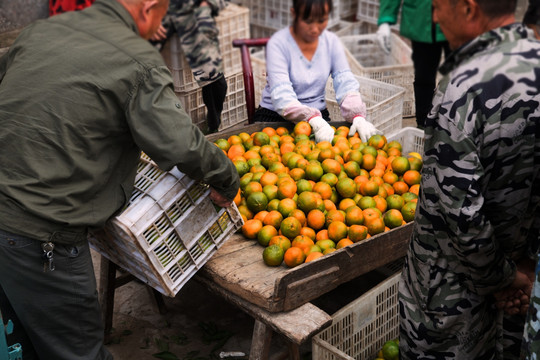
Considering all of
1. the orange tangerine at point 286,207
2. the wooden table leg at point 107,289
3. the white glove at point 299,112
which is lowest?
the wooden table leg at point 107,289

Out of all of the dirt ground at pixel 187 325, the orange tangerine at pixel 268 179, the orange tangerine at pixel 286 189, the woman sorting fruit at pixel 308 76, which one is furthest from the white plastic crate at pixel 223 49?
the orange tangerine at pixel 286 189

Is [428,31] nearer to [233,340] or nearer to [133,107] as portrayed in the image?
[233,340]

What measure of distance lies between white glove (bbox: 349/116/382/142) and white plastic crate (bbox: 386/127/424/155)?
0.78 feet

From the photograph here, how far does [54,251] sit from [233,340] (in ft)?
5.32

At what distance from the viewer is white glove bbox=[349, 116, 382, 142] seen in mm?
3994

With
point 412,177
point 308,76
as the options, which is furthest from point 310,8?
point 412,177

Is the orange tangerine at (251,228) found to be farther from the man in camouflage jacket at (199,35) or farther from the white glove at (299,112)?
the man in camouflage jacket at (199,35)

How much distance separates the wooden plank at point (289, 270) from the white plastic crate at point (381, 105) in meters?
1.91

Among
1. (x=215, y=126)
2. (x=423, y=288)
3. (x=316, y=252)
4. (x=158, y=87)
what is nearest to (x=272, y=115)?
(x=215, y=126)

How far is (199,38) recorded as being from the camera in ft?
17.2

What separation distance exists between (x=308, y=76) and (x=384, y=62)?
304cm

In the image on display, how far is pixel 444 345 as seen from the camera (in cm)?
230

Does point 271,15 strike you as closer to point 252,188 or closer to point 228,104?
point 228,104

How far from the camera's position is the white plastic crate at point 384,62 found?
20.4 feet
